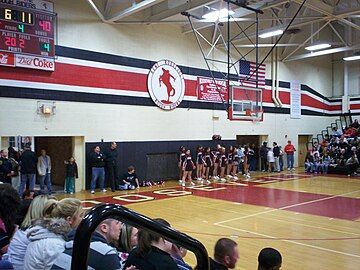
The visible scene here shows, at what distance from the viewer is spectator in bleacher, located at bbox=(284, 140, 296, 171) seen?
19.0 meters

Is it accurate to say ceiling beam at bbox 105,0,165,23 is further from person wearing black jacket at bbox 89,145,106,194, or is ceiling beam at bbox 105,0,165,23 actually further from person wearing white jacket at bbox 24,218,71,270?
person wearing white jacket at bbox 24,218,71,270

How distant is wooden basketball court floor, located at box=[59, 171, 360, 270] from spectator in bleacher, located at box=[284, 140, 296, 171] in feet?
14.0

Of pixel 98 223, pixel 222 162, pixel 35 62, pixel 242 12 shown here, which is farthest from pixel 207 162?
pixel 98 223

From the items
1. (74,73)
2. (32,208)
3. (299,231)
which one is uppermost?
(74,73)

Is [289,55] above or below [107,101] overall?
above

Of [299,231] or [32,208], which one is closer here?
[32,208]

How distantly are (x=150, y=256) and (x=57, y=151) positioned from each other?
494 inches

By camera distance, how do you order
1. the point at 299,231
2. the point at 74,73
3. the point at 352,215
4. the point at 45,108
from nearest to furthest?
the point at 299,231, the point at 352,215, the point at 45,108, the point at 74,73

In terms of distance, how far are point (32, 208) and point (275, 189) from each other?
35.1 ft

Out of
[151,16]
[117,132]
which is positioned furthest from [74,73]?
[151,16]

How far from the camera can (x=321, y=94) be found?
22391 millimetres

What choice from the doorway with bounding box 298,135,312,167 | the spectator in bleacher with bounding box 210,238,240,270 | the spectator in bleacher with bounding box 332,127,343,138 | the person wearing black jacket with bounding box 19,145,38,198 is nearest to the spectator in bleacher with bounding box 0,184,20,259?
the spectator in bleacher with bounding box 210,238,240,270

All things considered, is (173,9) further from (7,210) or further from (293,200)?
(7,210)

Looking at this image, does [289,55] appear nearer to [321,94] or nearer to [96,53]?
[321,94]
